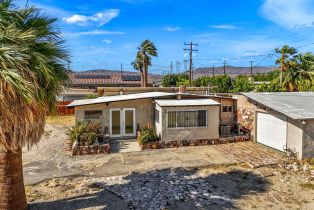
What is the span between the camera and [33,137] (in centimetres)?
827

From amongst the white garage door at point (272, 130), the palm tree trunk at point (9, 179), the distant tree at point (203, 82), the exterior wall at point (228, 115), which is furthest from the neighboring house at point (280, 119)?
the distant tree at point (203, 82)

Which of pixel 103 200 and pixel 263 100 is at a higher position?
pixel 263 100

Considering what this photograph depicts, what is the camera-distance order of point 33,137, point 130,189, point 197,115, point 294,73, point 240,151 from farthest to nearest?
point 294,73 < point 197,115 < point 240,151 < point 130,189 < point 33,137

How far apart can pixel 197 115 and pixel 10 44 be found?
13754 millimetres

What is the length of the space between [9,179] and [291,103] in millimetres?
16081

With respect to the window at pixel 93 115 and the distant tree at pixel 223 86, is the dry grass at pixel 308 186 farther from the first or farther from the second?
the distant tree at pixel 223 86

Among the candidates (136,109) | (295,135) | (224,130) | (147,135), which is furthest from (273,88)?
(147,135)

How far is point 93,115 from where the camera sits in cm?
1997

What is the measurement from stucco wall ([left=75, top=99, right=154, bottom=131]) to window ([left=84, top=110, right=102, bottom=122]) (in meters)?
0.24

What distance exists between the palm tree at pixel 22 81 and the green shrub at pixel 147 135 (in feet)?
31.7

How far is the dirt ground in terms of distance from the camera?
33.4 ft

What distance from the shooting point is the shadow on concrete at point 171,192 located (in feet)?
32.6

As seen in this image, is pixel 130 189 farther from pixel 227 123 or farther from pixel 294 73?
pixel 294 73

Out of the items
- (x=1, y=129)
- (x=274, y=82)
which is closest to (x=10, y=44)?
(x=1, y=129)
